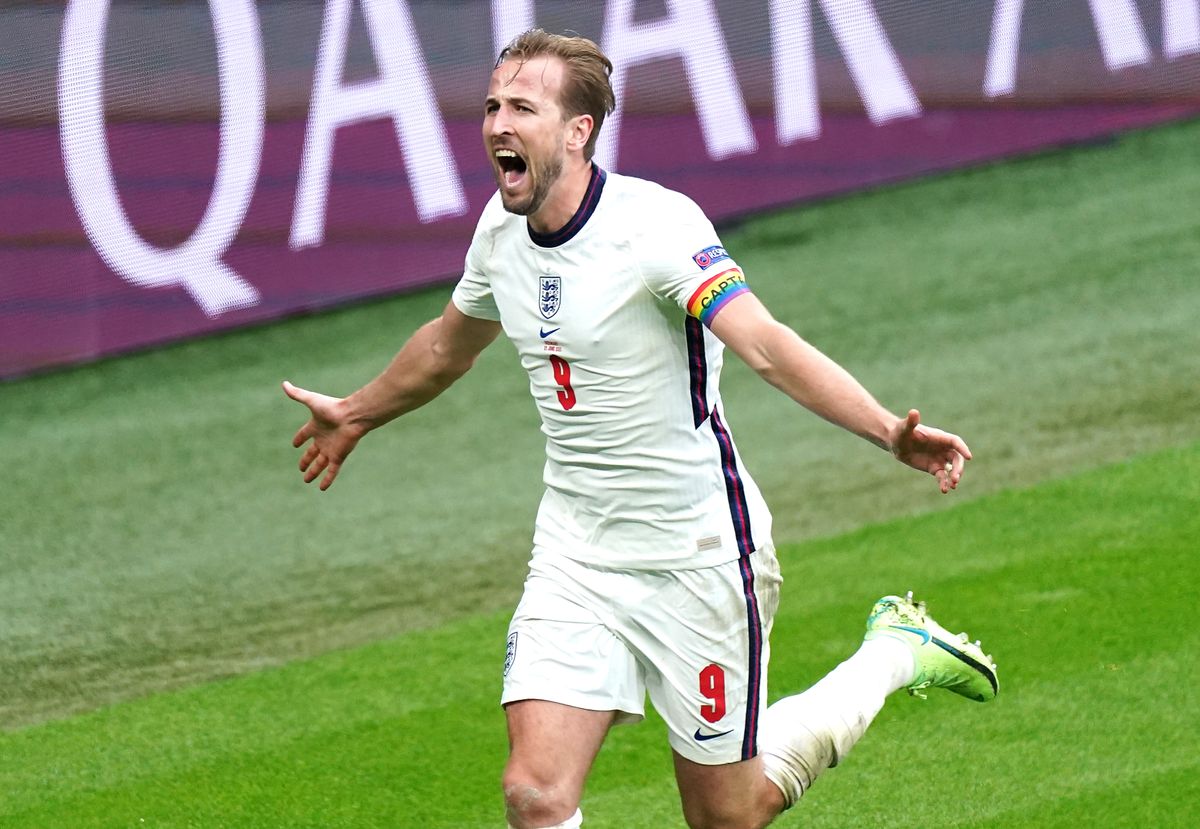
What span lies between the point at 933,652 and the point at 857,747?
55cm

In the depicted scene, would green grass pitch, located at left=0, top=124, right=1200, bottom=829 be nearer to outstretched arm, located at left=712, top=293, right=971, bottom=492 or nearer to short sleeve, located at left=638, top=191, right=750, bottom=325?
outstretched arm, located at left=712, top=293, right=971, bottom=492

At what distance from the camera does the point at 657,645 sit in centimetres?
417

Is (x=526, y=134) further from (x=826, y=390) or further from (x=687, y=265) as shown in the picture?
(x=826, y=390)

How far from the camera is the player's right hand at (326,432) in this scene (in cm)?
477

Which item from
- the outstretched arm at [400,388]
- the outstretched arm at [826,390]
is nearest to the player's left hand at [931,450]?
the outstretched arm at [826,390]

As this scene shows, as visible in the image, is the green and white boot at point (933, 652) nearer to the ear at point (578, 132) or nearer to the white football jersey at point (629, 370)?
the white football jersey at point (629, 370)

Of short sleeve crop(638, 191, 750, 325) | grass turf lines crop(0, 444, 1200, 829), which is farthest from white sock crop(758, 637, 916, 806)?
short sleeve crop(638, 191, 750, 325)

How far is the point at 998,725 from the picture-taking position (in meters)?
5.45

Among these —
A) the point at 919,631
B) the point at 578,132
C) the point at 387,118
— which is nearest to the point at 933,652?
the point at 919,631

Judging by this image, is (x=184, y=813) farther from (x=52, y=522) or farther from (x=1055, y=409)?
(x=1055, y=409)

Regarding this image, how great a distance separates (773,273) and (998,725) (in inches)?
203

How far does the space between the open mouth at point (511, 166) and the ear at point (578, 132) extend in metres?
0.12

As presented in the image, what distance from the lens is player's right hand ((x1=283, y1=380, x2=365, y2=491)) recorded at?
4766mm

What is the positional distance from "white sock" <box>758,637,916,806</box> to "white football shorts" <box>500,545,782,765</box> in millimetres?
170
